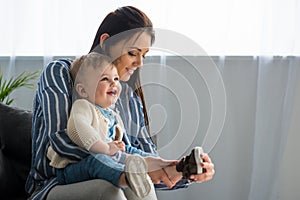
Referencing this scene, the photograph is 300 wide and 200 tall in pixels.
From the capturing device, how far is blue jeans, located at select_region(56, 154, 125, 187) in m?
1.32

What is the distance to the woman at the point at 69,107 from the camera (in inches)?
54.2

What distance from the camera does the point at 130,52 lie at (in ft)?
4.76

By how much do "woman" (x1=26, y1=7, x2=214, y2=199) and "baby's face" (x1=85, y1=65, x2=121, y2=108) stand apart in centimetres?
5

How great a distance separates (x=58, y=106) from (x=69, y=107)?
0.03 metres

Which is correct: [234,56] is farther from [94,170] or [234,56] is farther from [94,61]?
[94,170]

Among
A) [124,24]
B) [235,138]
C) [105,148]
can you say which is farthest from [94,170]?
[235,138]

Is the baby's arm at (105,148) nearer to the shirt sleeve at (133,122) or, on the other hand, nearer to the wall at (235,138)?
the shirt sleeve at (133,122)

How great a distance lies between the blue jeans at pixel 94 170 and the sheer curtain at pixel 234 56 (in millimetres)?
1138

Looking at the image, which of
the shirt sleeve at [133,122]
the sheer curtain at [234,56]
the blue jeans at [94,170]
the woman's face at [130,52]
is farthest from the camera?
the sheer curtain at [234,56]

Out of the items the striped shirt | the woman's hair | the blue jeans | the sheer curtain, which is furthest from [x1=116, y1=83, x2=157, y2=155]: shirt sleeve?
the sheer curtain

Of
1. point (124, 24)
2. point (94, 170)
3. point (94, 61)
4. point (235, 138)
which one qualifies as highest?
point (124, 24)

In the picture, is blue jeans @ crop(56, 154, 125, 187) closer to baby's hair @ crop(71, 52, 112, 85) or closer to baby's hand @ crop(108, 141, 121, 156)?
baby's hand @ crop(108, 141, 121, 156)

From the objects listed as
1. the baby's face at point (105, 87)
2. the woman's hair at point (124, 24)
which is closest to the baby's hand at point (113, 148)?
the baby's face at point (105, 87)

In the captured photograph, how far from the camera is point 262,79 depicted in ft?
8.46
